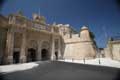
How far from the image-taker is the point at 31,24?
915 inches

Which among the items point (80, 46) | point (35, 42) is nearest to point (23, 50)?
point (35, 42)

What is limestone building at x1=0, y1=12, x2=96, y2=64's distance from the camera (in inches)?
741

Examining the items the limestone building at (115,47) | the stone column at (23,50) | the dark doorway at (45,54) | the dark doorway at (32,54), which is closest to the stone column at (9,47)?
the stone column at (23,50)

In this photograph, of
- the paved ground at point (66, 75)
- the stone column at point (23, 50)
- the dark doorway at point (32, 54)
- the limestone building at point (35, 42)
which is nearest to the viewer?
the paved ground at point (66, 75)

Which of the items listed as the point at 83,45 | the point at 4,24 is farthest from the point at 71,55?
the point at 4,24

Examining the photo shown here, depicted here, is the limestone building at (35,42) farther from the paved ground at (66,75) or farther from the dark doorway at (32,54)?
the paved ground at (66,75)

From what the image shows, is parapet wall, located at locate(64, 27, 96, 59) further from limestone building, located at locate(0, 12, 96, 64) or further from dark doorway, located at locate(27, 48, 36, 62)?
dark doorway, located at locate(27, 48, 36, 62)

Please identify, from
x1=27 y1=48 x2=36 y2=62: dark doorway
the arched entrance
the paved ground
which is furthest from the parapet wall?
the paved ground

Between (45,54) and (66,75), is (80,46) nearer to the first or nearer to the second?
(45,54)

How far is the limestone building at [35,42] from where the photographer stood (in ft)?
61.7

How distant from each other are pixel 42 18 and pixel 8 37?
18172 mm

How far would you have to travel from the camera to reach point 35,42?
2470 centimetres

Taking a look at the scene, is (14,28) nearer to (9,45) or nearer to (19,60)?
(9,45)

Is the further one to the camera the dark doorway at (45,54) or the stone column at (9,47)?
the dark doorway at (45,54)
